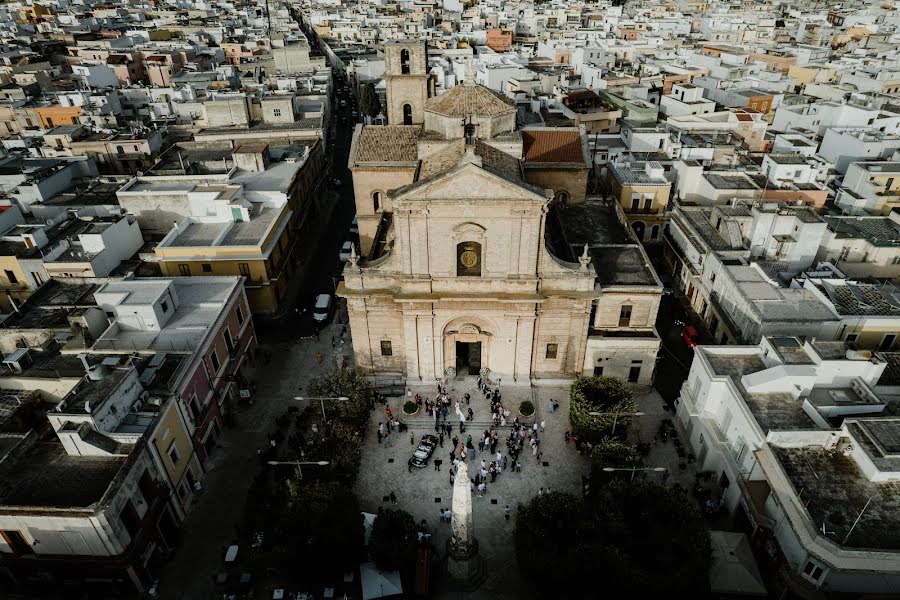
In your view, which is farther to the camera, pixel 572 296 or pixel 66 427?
pixel 572 296

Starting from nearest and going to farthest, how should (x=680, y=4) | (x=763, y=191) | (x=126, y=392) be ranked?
1. (x=126, y=392)
2. (x=763, y=191)
3. (x=680, y=4)

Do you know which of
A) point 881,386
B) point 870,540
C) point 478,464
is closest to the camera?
point 870,540

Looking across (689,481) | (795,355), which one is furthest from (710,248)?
(689,481)

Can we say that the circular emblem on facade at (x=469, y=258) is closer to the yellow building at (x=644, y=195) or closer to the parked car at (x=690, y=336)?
the parked car at (x=690, y=336)

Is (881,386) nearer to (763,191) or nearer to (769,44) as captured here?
(763,191)

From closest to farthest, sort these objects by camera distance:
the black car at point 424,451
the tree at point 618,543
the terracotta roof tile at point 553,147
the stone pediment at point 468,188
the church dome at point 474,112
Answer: the tree at point 618,543, the stone pediment at point 468,188, the black car at point 424,451, the church dome at point 474,112, the terracotta roof tile at point 553,147

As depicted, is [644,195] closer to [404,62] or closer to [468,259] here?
[404,62]

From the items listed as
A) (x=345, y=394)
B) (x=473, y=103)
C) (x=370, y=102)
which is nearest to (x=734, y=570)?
(x=345, y=394)

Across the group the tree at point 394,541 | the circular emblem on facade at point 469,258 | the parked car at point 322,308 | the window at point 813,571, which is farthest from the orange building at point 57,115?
the window at point 813,571
